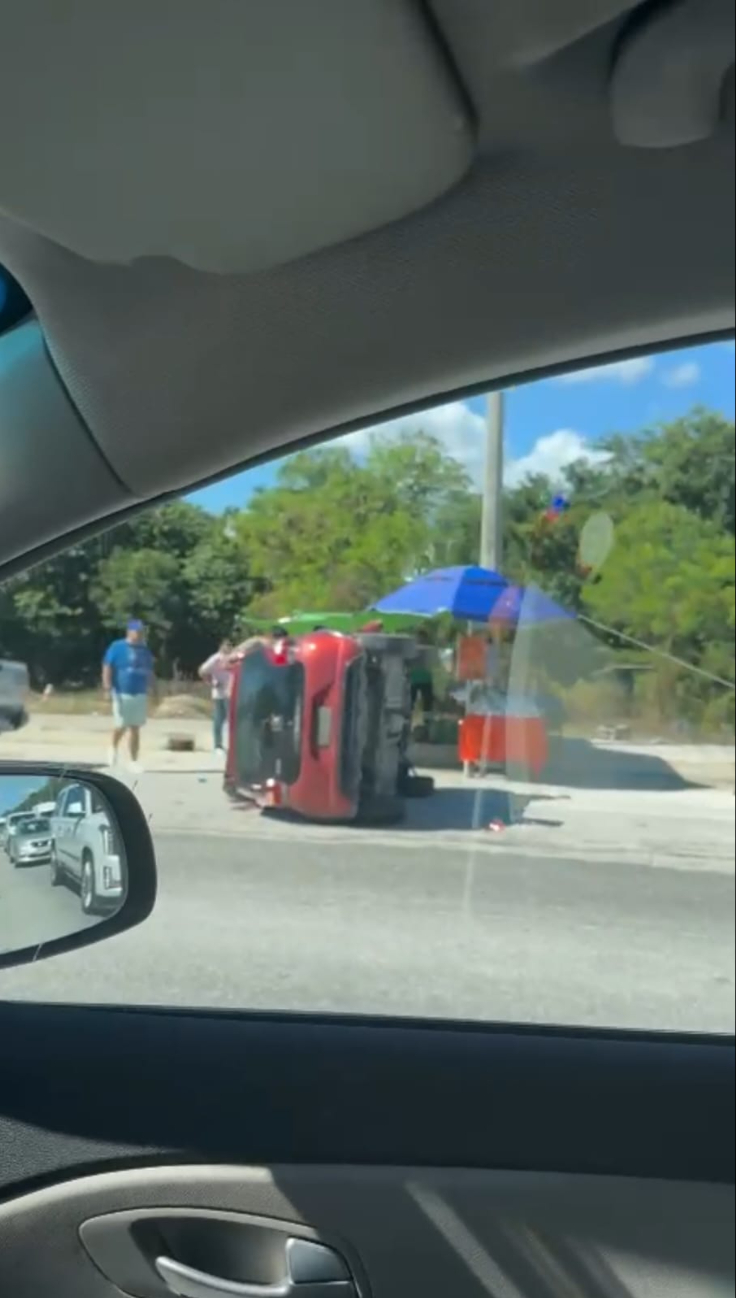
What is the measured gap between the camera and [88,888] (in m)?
1.80

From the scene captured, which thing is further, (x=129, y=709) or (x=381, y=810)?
(x=381, y=810)

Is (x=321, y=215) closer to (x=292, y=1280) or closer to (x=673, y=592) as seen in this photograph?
(x=673, y=592)

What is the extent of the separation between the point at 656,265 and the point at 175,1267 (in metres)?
1.34

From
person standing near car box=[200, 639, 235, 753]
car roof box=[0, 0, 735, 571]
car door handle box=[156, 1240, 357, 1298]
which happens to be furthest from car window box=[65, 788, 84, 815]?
car door handle box=[156, 1240, 357, 1298]

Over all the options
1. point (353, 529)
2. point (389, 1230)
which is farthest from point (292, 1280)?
point (353, 529)

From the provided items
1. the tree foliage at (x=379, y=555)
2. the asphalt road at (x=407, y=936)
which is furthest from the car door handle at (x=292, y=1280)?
the tree foliage at (x=379, y=555)

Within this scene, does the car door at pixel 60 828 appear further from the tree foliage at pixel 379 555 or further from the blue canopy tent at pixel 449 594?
the blue canopy tent at pixel 449 594

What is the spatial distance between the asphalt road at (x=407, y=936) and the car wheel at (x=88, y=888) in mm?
20

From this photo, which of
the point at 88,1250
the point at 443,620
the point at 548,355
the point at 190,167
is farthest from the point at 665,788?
the point at 190,167

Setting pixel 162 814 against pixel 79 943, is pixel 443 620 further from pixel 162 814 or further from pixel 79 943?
pixel 79 943

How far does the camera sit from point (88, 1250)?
169 centimetres

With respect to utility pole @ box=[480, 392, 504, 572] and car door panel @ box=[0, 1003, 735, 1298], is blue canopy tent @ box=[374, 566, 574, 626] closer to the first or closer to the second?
utility pole @ box=[480, 392, 504, 572]

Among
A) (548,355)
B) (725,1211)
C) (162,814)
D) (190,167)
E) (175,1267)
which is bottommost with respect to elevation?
(175,1267)

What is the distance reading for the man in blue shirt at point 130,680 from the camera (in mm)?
1846
